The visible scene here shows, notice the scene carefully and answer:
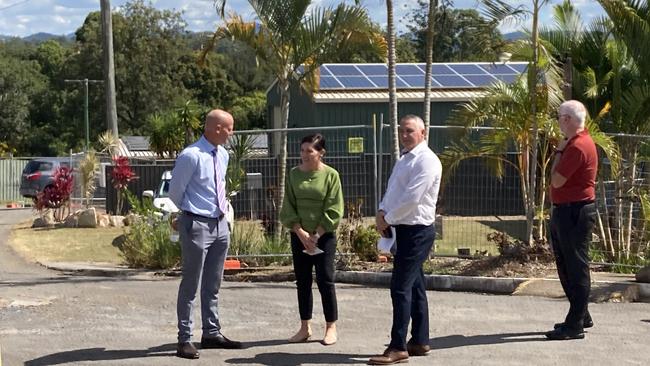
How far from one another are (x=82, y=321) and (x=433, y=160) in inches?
156

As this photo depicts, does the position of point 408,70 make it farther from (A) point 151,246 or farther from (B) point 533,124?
(B) point 533,124

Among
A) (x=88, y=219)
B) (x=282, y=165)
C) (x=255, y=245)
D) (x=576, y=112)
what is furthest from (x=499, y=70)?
(x=576, y=112)

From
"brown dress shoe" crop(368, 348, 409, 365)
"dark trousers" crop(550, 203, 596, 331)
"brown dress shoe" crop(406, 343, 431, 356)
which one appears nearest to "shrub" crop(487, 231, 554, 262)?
"dark trousers" crop(550, 203, 596, 331)

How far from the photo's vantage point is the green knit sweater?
27.2 ft

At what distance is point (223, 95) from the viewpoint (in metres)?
64.9

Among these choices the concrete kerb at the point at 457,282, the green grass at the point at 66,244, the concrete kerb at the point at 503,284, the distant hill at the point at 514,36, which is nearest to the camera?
the concrete kerb at the point at 503,284

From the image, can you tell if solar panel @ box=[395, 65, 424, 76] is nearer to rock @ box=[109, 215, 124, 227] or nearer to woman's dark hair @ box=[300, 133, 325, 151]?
rock @ box=[109, 215, 124, 227]

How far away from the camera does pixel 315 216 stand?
830 centimetres

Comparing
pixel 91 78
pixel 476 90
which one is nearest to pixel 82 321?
pixel 476 90

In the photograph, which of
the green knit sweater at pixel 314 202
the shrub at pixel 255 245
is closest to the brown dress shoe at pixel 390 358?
the green knit sweater at pixel 314 202

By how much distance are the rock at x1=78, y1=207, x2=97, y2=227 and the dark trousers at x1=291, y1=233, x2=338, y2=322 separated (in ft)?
51.8

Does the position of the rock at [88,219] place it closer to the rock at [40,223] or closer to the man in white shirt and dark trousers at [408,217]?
the rock at [40,223]

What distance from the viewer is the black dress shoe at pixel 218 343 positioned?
27.2 ft

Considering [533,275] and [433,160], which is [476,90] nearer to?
[533,275]
